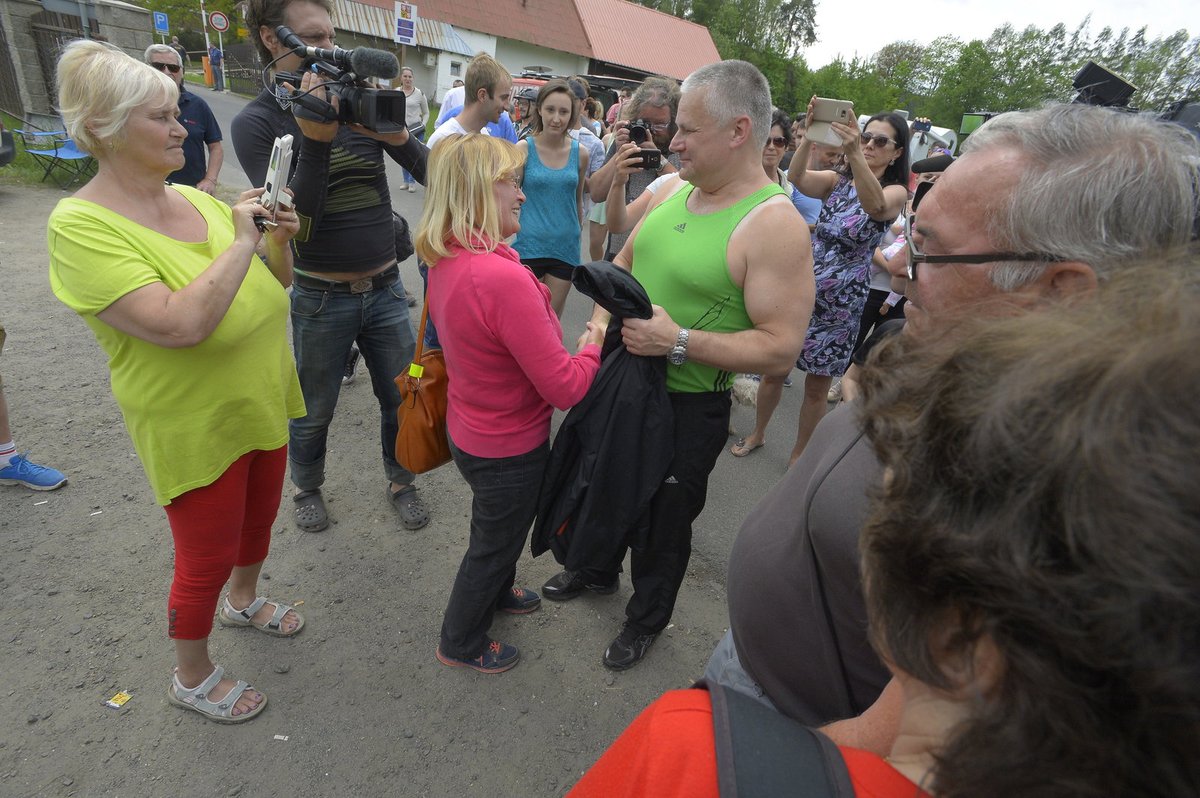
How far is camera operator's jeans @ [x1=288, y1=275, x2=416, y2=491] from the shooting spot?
8.89 feet

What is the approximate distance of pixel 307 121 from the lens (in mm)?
2197

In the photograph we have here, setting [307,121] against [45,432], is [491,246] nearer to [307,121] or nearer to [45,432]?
[307,121]

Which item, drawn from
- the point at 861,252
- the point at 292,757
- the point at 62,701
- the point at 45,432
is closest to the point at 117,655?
the point at 62,701

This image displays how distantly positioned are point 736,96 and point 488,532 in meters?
1.66

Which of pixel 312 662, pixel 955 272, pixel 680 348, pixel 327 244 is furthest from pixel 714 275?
pixel 312 662

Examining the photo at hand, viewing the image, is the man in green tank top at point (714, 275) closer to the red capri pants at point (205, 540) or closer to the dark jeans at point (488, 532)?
the dark jeans at point (488, 532)

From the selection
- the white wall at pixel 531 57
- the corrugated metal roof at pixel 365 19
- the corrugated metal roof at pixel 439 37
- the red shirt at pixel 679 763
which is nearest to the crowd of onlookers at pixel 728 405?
the red shirt at pixel 679 763

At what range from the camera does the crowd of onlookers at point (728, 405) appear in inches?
18.1

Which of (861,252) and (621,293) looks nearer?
(621,293)

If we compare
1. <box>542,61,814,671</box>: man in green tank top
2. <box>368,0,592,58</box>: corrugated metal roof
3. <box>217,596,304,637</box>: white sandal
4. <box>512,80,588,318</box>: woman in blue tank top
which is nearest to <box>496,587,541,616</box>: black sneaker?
<box>542,61,814,671</box>: man in green tank top

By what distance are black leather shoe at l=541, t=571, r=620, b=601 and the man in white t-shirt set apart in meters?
2.92

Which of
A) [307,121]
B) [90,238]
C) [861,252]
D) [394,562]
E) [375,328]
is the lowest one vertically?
[394,562]

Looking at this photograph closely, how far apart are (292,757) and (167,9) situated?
41.4 m

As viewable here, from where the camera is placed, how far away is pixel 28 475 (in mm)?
2967
